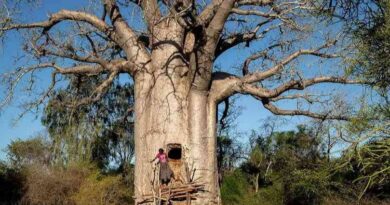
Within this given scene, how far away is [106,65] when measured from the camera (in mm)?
8062

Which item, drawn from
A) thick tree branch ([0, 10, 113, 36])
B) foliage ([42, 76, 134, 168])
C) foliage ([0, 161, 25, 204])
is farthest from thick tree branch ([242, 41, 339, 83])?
foliage ([0, 161, 25, 204])

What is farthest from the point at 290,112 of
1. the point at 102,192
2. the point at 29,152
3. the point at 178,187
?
the point at 29,152

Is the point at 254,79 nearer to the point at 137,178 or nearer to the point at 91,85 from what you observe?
the point at 137,178

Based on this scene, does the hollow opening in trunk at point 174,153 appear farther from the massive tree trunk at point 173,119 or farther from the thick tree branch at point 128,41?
the thick tree branch at point 128,41

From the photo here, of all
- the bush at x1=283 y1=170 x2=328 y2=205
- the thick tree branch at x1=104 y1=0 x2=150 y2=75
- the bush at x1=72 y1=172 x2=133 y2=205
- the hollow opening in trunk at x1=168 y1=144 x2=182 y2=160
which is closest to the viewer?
the hollow opening in trunk at x1=168 y1=144 x2=182 y2=160

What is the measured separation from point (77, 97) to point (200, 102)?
9.45ft

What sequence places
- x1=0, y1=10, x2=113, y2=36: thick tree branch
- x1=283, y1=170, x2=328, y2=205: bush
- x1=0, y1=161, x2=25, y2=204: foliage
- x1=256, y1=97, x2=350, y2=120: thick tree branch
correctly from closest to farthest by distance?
1. x1=256, y1=97, x2=350, y2=120: thick tree branch
2. x1=0, y1=10, x2=113, y2=36: thick tree branch
3. x1=283, y1=170, x2=328, y2=205: bush
4. x1=0, y1=161, x2=25, y2=204: foliage

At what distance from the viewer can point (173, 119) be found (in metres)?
7.55

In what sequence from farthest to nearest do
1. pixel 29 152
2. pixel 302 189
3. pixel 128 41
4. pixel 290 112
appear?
pixel 29 152, pixel 302 189, pixel 290 112, pixel 128 41

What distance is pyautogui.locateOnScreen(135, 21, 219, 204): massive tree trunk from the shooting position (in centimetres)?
742

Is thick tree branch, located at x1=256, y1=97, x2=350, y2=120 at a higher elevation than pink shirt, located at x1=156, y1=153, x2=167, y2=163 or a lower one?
higher

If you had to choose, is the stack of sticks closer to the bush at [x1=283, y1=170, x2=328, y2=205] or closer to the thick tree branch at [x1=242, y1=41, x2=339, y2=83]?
the thick tree branch at [x1=242, y1=41, x2=339, y2=83]

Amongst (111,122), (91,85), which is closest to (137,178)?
(91,85)

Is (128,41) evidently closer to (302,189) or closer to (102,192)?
(302,189)
